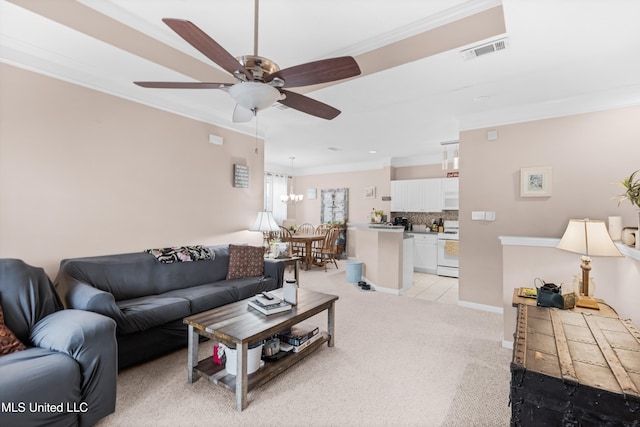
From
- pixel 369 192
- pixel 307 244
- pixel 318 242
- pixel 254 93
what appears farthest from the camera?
pixel 369 192

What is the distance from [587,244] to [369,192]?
536 cm

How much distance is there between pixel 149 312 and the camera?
2.31m

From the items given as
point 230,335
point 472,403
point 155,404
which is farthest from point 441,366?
point 155,404

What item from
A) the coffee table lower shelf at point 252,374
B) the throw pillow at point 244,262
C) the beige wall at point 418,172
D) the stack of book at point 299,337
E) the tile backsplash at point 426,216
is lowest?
the coffee table lower shelf at point 252,374

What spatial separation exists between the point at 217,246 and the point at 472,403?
309 cm

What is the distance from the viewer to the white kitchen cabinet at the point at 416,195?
6.24 meters

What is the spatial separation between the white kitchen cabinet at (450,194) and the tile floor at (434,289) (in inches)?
57.9

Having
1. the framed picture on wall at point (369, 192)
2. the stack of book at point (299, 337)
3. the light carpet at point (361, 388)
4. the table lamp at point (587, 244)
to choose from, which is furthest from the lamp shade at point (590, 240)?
the framed picture on wall at point (369, 192)

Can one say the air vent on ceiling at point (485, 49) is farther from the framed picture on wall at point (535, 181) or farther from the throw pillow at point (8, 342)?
the throw pillow at point (8, 342)

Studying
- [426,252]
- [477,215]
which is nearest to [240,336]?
[477,215]

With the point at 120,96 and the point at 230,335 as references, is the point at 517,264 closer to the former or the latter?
the point at 230,335

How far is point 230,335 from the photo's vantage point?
72.1 inches

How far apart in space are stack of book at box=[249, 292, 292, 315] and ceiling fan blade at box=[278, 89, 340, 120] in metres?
1.50

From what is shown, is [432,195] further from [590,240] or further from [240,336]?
[240,336]
